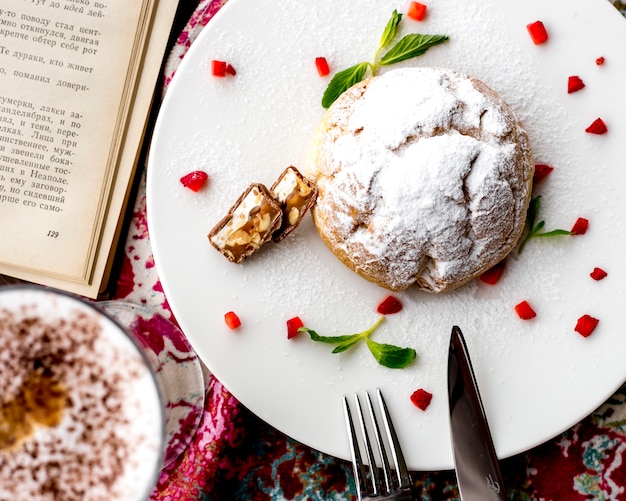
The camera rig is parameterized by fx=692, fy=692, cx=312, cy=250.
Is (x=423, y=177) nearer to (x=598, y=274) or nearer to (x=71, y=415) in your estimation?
(x=598, y=274)

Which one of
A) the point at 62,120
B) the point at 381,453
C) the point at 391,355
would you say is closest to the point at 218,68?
the point at 62,120

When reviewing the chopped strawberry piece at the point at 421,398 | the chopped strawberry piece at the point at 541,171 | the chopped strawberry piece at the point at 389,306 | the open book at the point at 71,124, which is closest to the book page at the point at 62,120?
the open book at the point at 71,124

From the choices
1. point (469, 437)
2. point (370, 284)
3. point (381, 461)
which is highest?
point (370, 284)

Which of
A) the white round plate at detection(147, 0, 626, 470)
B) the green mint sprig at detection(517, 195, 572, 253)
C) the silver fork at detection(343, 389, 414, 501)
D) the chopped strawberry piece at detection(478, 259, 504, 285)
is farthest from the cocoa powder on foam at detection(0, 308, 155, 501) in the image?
the green mint sprig at detection(517, 195, 572, 253)

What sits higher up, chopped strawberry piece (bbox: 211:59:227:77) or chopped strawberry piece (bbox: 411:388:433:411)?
chopped strawberry piece (bbox: 211:59:227:77)

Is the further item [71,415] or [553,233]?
[553,233]

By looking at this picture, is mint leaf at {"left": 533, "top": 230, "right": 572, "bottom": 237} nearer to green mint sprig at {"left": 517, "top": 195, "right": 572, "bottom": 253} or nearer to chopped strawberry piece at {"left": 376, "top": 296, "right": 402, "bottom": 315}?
green mint sprig at {"left": 517, "top": 195, "right": 572, "bottom": 253}

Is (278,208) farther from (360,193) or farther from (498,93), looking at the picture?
(498,93)
